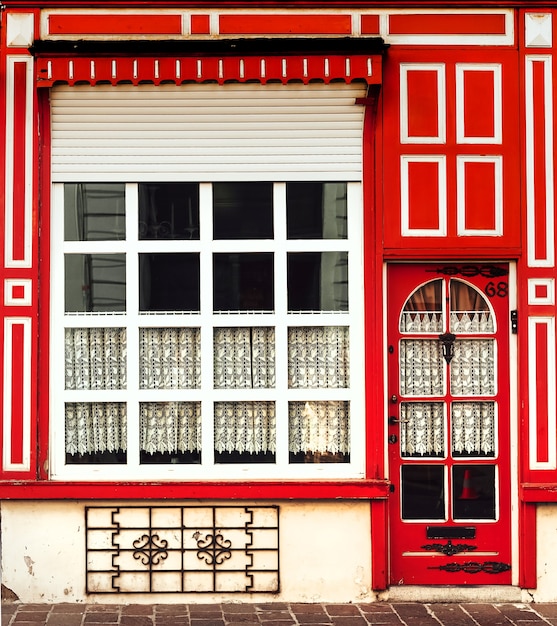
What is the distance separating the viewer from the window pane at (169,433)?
7262 mm

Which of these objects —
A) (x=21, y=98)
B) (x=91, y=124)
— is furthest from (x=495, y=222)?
(x=21, y=98)

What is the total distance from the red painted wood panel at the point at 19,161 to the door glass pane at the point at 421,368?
3.02m

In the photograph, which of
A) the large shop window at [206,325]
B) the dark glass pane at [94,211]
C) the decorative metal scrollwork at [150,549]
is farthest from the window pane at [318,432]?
the dark glass pane at [94,211]

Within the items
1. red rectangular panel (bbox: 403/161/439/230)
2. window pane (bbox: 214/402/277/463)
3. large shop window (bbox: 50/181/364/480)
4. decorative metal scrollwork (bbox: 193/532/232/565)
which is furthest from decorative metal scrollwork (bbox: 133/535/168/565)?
red rectangular panel (bbox: 403/161/439/230)

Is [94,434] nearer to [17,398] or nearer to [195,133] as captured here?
[17,398]

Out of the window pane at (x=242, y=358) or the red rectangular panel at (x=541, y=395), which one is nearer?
the red rectangular panel at (x=541, y=395)

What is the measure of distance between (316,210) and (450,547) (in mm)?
2764

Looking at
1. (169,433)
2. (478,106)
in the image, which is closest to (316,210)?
(478,106)

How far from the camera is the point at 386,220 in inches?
283

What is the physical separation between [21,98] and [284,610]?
4287 mm

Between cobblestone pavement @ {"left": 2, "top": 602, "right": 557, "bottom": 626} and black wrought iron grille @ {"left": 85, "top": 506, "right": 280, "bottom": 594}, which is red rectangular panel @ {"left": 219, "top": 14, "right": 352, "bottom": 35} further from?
cobblestone pavement @ {"left": 2, "top": 602, "right": 557, "bottom": 626}

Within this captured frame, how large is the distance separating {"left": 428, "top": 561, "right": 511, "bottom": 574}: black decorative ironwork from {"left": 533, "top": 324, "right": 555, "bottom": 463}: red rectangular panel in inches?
33.6

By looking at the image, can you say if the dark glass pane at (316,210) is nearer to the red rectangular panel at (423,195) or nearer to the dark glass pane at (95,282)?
the red rectangular panel at (423,195)

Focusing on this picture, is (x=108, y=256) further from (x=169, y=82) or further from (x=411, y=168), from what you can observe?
Result: (x=411, y=168)
